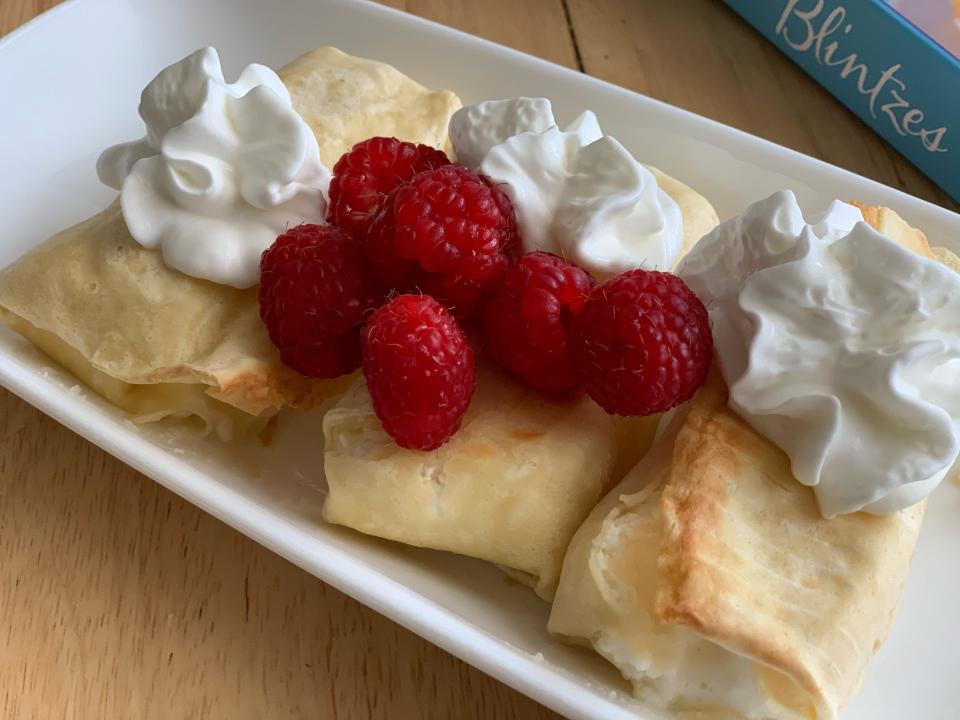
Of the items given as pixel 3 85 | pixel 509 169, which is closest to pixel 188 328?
pixel 509 169

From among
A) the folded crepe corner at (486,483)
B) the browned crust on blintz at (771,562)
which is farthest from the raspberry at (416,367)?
the browned crust on blintz at (771,562)

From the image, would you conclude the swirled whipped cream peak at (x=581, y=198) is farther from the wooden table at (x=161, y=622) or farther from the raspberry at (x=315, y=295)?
the wooden table at (x=161, y=622)

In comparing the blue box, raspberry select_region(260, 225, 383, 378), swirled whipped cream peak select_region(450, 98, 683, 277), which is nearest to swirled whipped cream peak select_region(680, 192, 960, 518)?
swirled whipped cream peak select_region(450, 98, 683, 277)

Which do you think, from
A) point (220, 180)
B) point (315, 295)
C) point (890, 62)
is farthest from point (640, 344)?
point (890, 62)

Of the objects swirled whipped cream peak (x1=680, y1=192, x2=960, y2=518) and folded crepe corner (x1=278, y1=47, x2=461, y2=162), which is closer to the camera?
swirled whipped cream peak (x1=680, y1=192, x2=960, y2=518)

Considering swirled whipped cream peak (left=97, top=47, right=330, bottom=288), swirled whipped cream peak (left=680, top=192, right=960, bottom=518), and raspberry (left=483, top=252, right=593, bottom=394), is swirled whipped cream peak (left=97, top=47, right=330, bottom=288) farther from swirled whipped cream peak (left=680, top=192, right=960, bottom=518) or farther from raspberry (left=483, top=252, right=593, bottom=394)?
swirled whipped cream peak (left=680, top=192, right=960, bottom=518)

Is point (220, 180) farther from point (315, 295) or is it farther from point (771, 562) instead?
point (771, 562)
